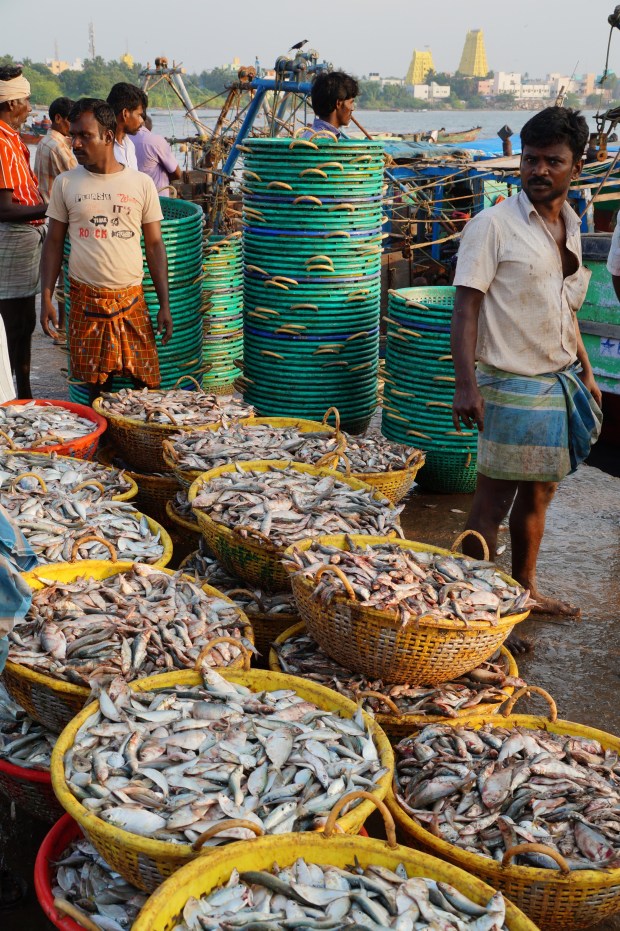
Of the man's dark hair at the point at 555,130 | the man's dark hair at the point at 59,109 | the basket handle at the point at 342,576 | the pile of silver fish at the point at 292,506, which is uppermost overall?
the man's dark hair at the point at 59,109

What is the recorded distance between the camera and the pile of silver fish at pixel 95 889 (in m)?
2.37

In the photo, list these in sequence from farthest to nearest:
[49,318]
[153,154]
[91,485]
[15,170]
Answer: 1. [153,154]
2. [15,170]
3. [49,318]
4. [91,485]

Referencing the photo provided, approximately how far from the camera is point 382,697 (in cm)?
300

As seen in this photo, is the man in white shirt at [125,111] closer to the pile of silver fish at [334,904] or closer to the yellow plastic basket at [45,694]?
the yellow plastic basket at [45,694]

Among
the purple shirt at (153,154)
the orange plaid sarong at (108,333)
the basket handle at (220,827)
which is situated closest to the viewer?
the basket handle at (220,827)

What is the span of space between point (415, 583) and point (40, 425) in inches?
109

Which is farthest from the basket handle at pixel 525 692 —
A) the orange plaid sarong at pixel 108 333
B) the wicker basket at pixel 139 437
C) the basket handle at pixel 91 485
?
the orange plaid sarong at pixel 108 333

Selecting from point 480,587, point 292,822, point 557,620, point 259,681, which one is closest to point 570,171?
point 480,587

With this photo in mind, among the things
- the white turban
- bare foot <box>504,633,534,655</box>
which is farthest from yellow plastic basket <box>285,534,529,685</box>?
the white turban

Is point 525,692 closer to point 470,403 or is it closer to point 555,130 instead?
point 470,403

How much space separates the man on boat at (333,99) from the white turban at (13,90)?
197 centimetres

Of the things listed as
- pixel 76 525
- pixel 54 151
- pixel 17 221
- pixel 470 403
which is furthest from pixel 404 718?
pixel 54 151

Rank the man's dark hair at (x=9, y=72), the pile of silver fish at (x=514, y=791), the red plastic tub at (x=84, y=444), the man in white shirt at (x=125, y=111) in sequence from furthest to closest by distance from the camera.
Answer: the man in white shirt at (x=125, y=111) → the man's dark hair at (x=9, y=72) → the red plastic tub at (x=84, y=444) → the pile of silver fish at (x=514, y=791)

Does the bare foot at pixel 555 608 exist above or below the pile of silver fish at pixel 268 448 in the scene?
below
